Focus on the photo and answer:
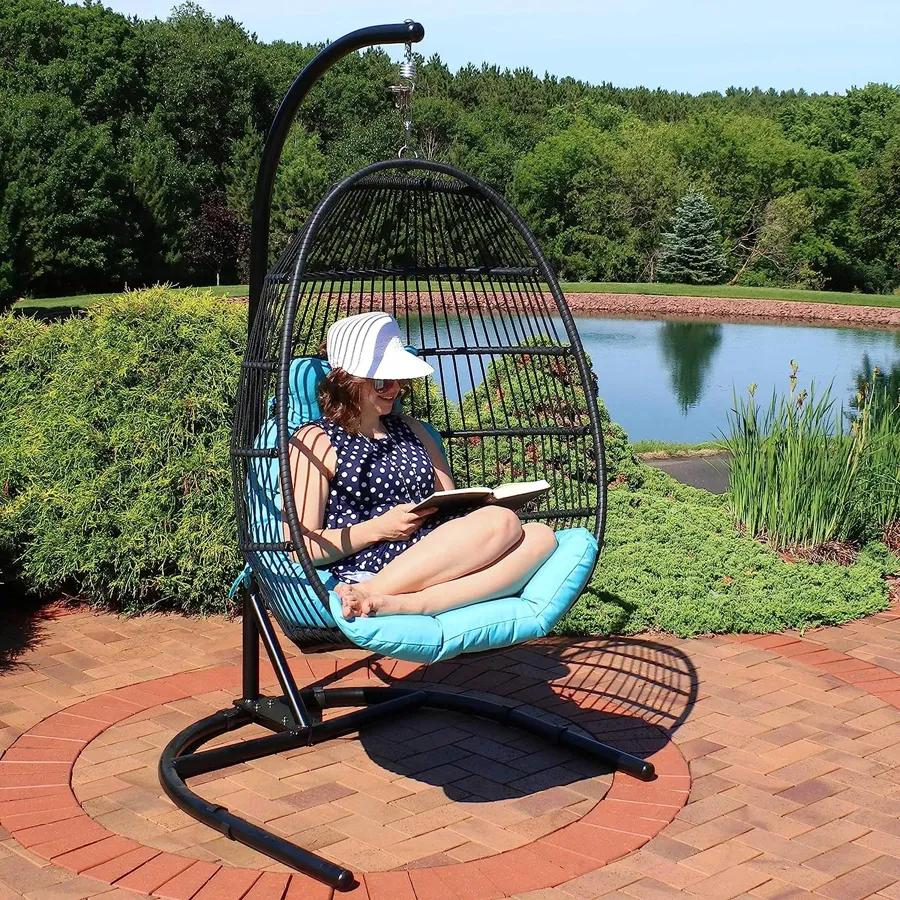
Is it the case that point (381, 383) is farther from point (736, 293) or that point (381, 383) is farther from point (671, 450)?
point (736, 293)

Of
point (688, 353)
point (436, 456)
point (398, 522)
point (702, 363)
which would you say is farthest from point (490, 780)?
point (688, 353)

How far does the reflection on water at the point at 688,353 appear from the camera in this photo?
13344 mm

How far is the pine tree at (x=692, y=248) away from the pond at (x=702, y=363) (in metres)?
8.37

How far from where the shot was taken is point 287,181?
91.8ft

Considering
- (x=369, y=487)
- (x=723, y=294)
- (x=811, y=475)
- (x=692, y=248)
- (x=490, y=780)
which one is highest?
(x=692, y=248)

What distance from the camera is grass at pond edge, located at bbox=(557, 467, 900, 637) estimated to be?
4332mm

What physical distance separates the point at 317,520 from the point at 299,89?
115 cm

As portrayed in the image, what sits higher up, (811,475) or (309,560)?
(309,560)

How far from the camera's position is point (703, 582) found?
4617 millimetres

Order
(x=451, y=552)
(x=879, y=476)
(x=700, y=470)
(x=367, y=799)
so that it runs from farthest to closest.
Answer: (x=700, y=470) → (x=879, y=476) → (x=367, y=799) → (x=451, y=552)

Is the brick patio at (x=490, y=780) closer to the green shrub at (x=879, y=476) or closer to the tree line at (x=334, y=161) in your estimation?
the green shrub at (x=879, y=476)

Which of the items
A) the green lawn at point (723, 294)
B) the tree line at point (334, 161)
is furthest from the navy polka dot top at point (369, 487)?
the tree line at point (334, 161)

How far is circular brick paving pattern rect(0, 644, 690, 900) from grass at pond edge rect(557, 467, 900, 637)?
67 centimetres

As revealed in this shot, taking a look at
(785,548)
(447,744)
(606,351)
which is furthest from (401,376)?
(606,351)
